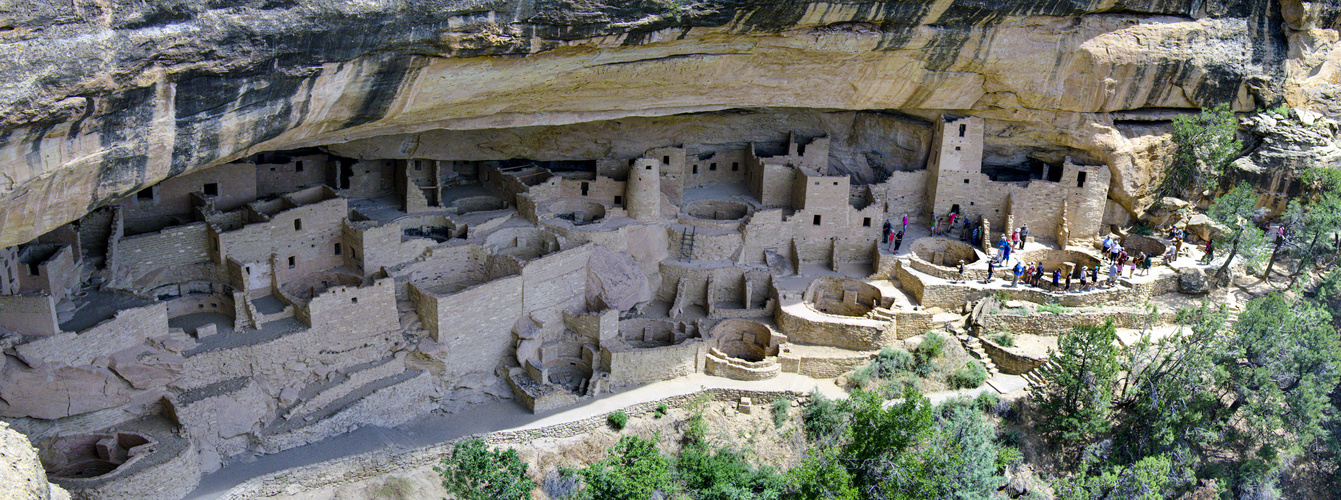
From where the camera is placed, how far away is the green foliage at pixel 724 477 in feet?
64.3

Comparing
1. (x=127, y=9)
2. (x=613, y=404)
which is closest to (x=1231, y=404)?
(x=613, y=404)

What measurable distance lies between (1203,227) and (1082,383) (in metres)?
7.50

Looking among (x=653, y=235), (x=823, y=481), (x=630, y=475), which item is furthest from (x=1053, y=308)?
(x=630, y=475)

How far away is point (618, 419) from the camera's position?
20.9 metres

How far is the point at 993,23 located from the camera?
21125mm

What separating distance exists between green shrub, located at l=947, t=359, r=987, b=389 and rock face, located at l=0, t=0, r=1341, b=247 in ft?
20.3

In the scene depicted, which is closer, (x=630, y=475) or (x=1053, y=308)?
(x=630, y=475)

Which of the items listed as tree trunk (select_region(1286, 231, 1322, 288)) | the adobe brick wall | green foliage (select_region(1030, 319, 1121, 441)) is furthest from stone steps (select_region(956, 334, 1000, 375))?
the adobe brick wall

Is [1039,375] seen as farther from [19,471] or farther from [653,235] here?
[19,471]

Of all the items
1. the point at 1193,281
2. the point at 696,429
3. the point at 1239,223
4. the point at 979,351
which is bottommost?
the point at 696,429

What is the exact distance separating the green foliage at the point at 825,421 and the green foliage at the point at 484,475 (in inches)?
230

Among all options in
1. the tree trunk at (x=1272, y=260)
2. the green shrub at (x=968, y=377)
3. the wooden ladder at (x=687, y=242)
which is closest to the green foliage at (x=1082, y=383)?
the green shrub at (x=968, y=377)

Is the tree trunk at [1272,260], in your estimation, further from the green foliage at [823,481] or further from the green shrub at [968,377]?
the green foliage at [823,481]

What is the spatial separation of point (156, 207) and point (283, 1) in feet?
31.8
